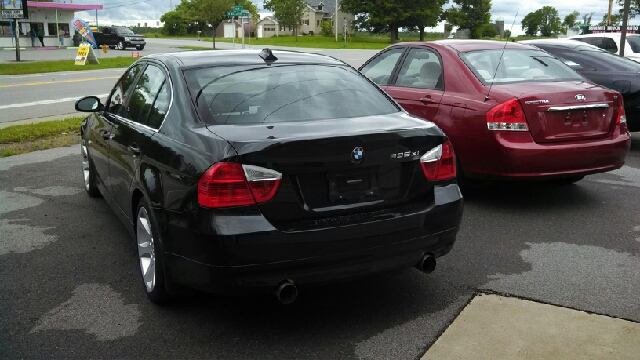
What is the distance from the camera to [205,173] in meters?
3.45

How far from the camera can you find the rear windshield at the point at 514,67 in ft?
21.8

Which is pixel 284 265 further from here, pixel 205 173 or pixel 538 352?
pixel 538 352

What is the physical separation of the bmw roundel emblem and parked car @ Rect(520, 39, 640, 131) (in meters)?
6.97

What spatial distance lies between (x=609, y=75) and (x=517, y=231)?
493 cm

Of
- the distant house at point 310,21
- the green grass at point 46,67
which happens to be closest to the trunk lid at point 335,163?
the green grass at point 46,67

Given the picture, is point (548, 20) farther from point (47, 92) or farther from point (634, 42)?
point (47, 92)

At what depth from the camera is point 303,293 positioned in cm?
436

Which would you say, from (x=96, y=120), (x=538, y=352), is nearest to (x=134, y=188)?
(x=96, y=120)

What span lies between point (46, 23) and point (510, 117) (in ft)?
193

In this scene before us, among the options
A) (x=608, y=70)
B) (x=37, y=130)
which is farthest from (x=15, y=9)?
(x=608, y=70)

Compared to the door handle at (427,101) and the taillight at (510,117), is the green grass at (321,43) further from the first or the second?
the taillight at (510,117)

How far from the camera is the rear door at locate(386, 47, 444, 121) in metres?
6.86

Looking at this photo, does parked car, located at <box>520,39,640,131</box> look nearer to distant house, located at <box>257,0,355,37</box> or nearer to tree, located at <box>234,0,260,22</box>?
distant house, located at <box>257,0,355,37</box>

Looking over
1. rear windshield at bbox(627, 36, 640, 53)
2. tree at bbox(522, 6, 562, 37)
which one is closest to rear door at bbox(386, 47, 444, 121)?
rear windshield at bbox(627, 36, 640, 53)
